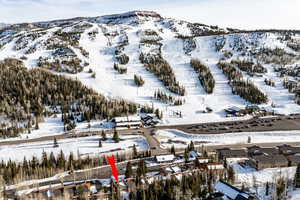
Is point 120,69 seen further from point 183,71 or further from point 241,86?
point 241,86

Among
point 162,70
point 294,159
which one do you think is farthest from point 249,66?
point 294,159

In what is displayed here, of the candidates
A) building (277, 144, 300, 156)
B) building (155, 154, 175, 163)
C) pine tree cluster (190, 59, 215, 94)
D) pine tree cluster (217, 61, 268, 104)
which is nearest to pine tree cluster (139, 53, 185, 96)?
pine tree cluster (190, 59, 215, 94)

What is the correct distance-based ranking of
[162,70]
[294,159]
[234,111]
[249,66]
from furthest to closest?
[249,66] < [162,70] < [234,111] < [294,159]

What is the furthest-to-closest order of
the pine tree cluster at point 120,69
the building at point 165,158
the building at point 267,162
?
the pine tree cluster at point 120,69 < the building at point 165,158 < the building at point 267,162

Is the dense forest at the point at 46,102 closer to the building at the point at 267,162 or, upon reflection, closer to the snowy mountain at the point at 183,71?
the snowy mountain at the point at 183,71

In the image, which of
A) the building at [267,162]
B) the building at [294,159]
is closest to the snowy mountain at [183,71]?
the building at [294,159]

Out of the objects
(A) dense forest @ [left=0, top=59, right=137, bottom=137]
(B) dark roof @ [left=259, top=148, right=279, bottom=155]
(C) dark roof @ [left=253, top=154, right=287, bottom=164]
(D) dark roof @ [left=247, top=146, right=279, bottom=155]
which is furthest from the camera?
(A) dense forest @ [left=0, top=59, right=137, bottom=137]

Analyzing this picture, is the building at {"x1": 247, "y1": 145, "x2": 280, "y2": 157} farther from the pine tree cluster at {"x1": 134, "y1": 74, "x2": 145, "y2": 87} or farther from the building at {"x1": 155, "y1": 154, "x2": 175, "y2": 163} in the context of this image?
the pine tree cluster at {"x1": 134, "y1": 74, "x2": 145, "y2": 87}
